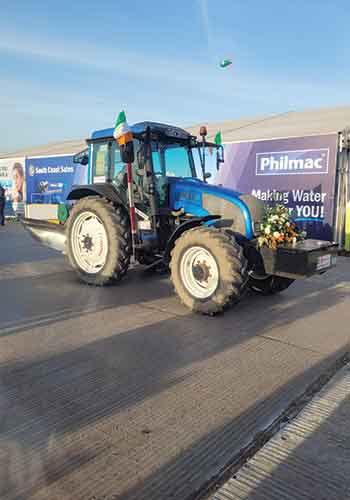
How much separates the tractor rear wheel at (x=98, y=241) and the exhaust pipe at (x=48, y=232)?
1.69 ft

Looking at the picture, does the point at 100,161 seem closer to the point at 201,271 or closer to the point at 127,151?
the point at 127,151

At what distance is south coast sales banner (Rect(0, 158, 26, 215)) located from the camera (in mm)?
17141

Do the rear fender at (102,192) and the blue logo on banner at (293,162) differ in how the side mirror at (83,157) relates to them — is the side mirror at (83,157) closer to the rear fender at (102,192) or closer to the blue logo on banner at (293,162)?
the rear fender at (102,192)

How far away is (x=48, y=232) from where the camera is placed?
683 centimetres

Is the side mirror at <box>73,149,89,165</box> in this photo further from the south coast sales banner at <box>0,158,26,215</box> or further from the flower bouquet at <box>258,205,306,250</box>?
the south coast sales banner at <box>0,158,26,215</box>

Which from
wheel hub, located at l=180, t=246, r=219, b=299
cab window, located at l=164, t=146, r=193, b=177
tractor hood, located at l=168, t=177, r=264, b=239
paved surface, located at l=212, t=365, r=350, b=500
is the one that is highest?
cab window, located at l=164, t=146, r=193, b=177

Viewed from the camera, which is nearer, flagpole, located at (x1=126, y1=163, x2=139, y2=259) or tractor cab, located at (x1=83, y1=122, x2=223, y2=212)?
flagpole, located at (x1=126, y1=163, x2=139, y2=259)

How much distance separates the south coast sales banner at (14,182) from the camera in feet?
56.2

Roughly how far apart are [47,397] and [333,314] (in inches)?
132

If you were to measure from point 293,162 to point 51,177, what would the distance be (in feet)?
31.6

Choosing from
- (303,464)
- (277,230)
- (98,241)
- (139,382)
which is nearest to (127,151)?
(98,241)

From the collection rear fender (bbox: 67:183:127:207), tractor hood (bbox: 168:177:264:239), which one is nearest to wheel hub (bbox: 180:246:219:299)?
tractor hood (bbox: 168:177:264:239)

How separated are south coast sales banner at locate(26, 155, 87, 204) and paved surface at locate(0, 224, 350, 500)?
33.4 ft

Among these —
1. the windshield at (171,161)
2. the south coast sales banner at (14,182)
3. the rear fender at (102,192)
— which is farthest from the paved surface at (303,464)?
the south coast sales banner at (14,182)
